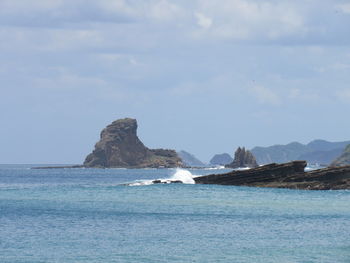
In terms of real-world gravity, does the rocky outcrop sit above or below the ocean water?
above

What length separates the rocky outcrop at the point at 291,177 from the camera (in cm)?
11169

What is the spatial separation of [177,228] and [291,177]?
196 ft

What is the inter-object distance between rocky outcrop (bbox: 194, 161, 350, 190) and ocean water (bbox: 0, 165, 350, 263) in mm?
12792

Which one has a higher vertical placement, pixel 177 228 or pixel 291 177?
pixel 291 177

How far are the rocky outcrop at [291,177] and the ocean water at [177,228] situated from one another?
42.0 ft

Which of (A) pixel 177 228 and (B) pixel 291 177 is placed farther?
(B) pixel 291 177

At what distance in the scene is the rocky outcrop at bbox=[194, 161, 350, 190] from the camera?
112 meters

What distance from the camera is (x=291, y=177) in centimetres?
11606

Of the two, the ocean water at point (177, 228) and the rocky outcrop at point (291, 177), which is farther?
the rocky outcrop at point (291, 177)

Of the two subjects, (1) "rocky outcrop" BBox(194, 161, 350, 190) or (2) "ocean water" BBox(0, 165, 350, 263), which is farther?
(1) "rocky outcrop" BBox(194, 161, 350, 190)

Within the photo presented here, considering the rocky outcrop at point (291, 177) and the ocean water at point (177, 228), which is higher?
the rocky outcrop at point (291, 177)

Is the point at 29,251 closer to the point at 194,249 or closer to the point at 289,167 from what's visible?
the point at 194,249

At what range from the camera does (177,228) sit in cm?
5900

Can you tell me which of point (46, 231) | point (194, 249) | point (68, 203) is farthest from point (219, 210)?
point (194, 249)
